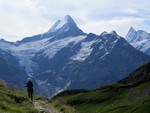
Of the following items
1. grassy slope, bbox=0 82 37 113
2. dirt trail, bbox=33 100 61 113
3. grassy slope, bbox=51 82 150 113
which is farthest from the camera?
grassy slope, bbox=51 82 150 113

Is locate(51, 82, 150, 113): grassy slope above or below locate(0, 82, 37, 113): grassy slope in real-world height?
above


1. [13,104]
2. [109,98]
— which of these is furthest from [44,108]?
[109,98]

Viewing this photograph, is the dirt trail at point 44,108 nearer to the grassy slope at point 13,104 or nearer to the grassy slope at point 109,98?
the grassy slope at point 13,104

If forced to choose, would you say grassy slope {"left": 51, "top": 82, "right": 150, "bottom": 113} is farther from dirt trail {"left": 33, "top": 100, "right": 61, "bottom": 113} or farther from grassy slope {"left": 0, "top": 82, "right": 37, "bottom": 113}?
grassy slope {"left": 0, "top": 82, "right": 37, "bottom": 113}

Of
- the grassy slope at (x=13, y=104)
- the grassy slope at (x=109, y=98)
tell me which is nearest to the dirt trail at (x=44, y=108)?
the grassy slope at (x=13, y=104)

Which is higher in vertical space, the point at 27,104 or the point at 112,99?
the point at 112,99

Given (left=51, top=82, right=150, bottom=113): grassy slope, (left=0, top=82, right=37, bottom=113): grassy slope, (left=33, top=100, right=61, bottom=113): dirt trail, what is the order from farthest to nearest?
(left=51, top=82, right=150, bottom=113): grassy slope
(left=33, top=100, right=61, bottom=113): dirt trail
(left=0, top=82, right=37, bottom=113): grassy slope

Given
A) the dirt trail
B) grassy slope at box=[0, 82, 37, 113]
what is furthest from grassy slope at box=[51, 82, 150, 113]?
grassy slope at box=[0, 82, 37, 113]

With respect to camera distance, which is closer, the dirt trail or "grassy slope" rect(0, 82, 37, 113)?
"grassy slope" rect(0, 82, 37, 113)

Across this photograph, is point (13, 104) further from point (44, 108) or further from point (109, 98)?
point (109, 98)

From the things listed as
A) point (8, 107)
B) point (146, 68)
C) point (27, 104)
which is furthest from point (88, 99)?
point (8, 107)

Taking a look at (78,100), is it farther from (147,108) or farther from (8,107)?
(8,107)

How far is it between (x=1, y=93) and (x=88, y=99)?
82.2 meters

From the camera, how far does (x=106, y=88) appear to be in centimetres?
12350
